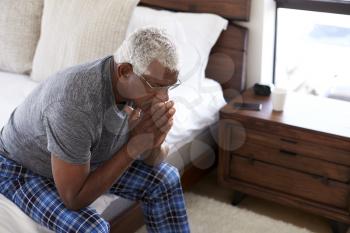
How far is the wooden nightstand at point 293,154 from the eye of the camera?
1.82m

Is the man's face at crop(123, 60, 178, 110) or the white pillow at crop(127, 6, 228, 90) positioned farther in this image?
the white pillow at crop(127, 6, 228, 90)

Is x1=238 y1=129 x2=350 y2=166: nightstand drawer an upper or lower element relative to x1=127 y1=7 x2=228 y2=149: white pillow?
lower

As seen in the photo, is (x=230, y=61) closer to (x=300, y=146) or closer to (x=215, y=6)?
(x=215, y=6)

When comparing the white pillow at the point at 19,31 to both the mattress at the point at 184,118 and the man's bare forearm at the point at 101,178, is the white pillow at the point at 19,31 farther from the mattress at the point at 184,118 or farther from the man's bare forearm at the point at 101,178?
the man's bare forearm at the point at 101,178

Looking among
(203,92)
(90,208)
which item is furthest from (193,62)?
(90,208)

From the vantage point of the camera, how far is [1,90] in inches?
85.6

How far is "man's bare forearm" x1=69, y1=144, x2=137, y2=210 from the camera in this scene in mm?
1294

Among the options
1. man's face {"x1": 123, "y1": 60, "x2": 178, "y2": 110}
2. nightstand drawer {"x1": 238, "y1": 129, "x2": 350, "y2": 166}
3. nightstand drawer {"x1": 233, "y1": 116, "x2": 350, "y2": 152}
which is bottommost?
nightstand drawer {"x1": 238, "y1": 129, "x2": 350, "y2": 166}

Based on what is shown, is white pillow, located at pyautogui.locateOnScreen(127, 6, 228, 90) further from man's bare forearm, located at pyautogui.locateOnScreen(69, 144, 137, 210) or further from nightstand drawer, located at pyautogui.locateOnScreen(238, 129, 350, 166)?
man's bare forearm, located at pyautogui.locateOnScreen(69, 144, 137, 210)

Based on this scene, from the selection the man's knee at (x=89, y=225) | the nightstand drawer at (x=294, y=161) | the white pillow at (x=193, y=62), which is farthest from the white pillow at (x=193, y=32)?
the man's knee at (x=89, y=225)

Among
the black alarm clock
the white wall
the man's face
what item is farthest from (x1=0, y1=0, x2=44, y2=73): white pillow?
the man's face

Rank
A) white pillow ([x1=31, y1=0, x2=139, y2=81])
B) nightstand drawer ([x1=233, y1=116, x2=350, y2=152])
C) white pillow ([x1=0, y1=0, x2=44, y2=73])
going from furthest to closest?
white pillow ([x1=0, y1=0, x2=44, y2=73]) < white pillow ([x1=31, y1=0, x2=139, y2=81]) < nightstand drawer ([x1=233, y1=116, x2=350, y2=152])

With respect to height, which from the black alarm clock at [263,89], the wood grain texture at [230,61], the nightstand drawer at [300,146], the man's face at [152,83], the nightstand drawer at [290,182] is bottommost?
the nightstand drawer at [290,182]

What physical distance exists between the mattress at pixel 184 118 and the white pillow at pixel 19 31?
9 cm
